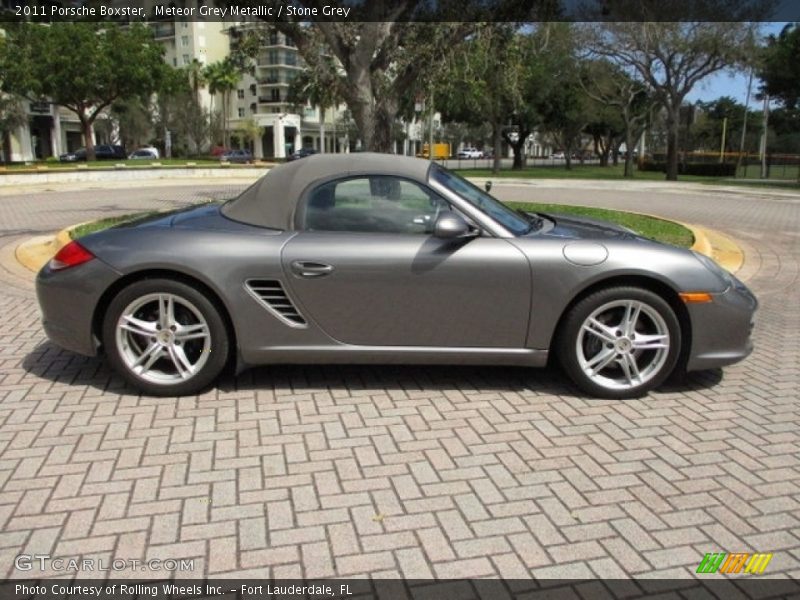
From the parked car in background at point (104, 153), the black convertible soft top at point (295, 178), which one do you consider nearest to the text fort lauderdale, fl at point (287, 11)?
the black convertible soft top at point (295, 178)

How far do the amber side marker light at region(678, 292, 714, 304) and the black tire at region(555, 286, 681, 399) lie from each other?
102 mm

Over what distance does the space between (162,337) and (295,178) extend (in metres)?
1.25

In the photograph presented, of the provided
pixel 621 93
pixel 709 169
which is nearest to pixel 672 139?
pixel 709 169

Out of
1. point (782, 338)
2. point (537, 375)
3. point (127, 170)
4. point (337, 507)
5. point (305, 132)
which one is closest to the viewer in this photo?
point (337, 507)

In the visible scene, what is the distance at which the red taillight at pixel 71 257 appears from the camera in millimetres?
4035

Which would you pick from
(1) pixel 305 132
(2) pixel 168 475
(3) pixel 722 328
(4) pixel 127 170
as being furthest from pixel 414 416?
(1) pixel 305 132

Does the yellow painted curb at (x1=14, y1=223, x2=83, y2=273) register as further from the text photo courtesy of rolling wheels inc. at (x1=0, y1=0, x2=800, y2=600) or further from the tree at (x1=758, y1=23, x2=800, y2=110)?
the tree at (x1=758, y1=23, x2=800, y2=110)

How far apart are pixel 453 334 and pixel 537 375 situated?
0.86 m

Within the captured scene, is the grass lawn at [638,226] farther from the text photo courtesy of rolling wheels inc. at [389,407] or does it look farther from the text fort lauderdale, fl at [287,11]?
the text fort lauderdale, fl at [287,11]

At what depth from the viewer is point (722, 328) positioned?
4035 millimetres

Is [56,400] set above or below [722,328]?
below

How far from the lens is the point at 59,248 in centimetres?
870

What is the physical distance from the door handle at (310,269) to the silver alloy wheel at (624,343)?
1.55 metres

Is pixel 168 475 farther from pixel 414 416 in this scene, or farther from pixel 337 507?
pixel 414 416
